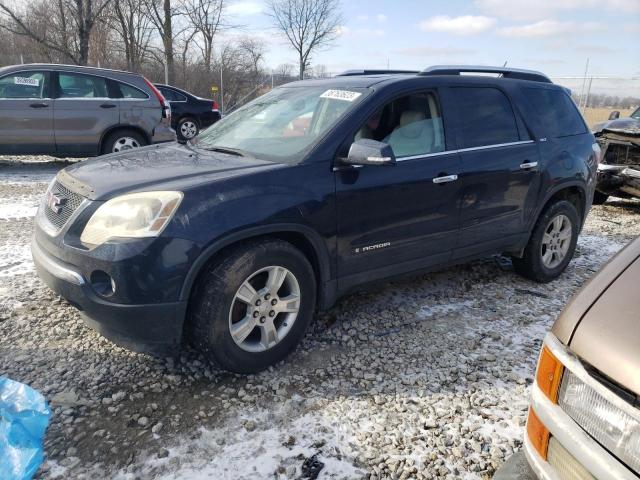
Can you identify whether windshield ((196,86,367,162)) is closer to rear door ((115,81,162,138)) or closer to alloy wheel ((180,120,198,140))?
rear door ((115,81,162,138))

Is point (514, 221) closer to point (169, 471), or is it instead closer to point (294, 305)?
point (294, 305)

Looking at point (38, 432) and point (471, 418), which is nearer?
point (38, 432)

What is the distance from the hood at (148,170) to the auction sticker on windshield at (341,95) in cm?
77

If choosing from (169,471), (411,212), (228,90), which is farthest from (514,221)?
(228,90)

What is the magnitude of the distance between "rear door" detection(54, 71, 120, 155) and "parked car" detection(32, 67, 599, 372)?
5.31 meters

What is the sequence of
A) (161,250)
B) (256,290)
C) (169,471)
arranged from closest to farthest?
(169,471)
(161,250)
(256,290)

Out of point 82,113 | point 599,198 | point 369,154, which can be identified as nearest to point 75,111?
point 82,113

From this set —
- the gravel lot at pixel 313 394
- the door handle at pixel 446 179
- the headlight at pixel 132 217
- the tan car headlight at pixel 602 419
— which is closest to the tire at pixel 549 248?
the gravel lot at pixel 313 394

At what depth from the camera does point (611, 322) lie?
147cm

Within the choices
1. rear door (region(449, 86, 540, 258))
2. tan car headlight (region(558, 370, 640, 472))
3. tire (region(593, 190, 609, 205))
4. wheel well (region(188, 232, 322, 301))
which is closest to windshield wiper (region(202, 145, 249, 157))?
wheel well (region(188, 232, 322, 301))

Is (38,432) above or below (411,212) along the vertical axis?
below

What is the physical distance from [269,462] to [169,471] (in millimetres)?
442

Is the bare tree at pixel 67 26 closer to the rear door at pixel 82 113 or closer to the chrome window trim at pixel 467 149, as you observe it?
the rear door at pixel 82 113

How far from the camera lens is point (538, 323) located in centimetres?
375
